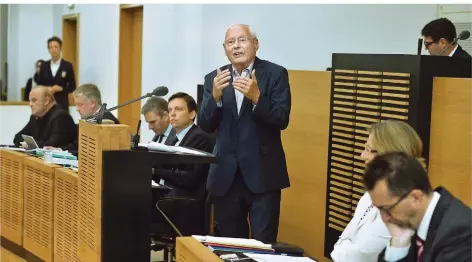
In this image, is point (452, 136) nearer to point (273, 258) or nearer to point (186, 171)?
point (273, 258)

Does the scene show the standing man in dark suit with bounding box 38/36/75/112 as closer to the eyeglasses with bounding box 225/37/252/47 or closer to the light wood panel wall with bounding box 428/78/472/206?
the eyeglasses with bounding box 225/37/252/47

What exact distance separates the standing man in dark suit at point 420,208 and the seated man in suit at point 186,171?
7.28ft

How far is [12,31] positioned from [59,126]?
8292mm

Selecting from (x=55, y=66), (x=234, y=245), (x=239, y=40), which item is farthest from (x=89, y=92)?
(x=55, y=66)

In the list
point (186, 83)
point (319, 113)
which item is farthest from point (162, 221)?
point (186, 83)

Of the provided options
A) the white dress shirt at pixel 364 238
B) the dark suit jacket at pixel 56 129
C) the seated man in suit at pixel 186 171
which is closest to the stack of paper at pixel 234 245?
the white dress shirt at pixel 364 238

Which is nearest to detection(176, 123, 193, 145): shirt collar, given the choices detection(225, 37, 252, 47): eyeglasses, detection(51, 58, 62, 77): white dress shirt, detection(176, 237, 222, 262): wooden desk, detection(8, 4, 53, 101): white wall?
detection(225, 37, 252, 47): eyeglasses

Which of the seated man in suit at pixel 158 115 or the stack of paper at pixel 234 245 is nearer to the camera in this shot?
the stack of paper at pixel 234 245

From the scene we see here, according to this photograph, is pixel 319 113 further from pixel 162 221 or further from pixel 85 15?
pixel 85 15

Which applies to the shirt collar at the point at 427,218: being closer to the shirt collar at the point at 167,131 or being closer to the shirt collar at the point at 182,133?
the shirt collar at the point at 182,133

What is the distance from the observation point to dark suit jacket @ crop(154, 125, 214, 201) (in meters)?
4.39

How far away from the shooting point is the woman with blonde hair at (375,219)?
8.52 ft

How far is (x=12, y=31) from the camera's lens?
13.2m

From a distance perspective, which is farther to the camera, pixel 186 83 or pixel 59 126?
pixel 186 83
